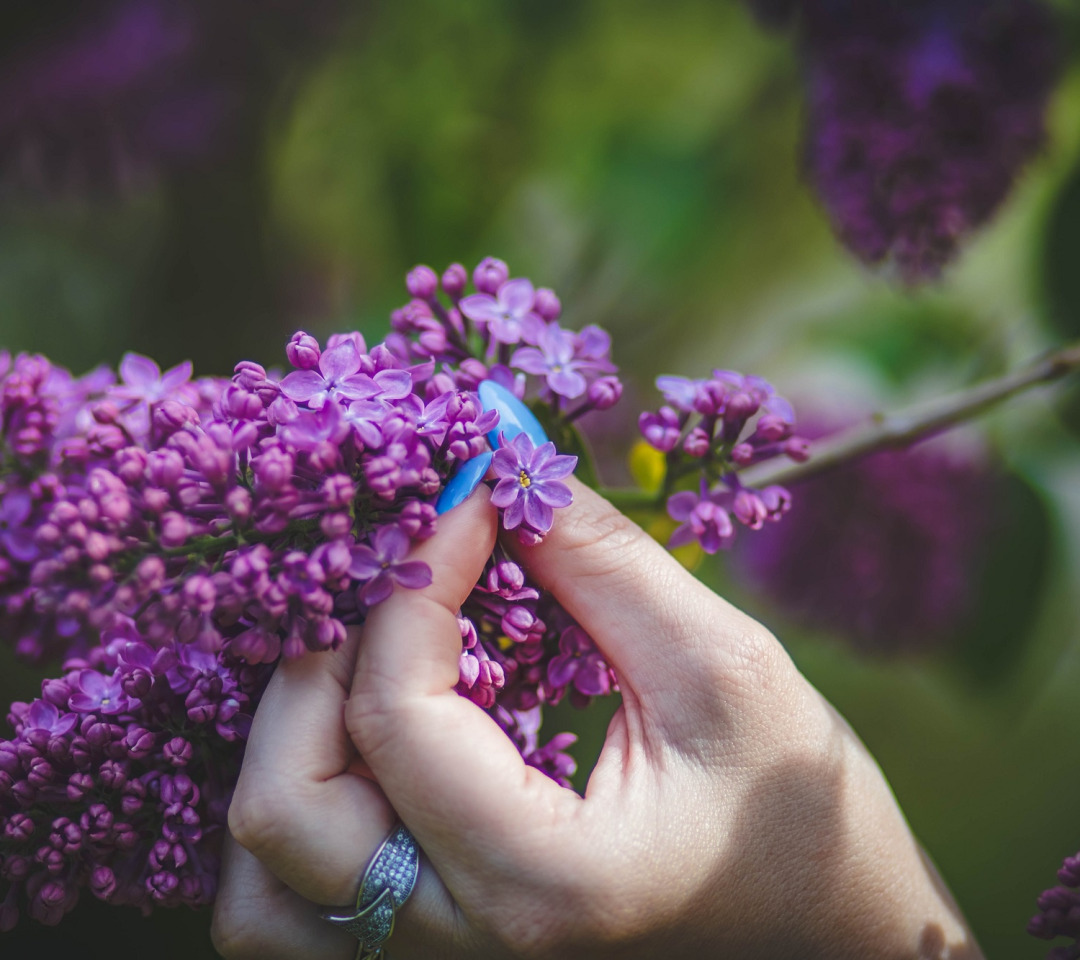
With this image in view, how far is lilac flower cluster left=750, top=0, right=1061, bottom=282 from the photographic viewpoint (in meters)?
1.32

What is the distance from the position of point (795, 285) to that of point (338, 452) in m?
1.77

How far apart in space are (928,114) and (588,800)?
1.18 m

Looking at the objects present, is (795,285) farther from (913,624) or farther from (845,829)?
(845,829)

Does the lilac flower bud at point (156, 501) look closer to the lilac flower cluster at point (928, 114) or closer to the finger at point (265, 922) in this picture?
the finger at point (265, 922)

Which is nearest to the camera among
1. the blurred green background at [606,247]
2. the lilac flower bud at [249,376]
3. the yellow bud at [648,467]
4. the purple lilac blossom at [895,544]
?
the lilac flower bud at [249,376]

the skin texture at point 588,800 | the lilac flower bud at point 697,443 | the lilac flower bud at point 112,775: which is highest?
the lilac flower bud at point 112,775

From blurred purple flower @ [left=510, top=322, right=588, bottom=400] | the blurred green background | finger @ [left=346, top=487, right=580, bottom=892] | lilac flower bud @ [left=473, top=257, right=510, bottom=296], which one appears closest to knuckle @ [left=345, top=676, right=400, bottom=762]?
finger @ [left=346, top=487, right=580, bottom=892]

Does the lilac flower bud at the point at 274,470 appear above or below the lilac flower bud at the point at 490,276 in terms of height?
below

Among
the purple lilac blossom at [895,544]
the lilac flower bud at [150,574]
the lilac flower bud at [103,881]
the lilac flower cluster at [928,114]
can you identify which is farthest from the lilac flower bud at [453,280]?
the purple lilac blossom at [895,544]

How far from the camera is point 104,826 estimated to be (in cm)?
70

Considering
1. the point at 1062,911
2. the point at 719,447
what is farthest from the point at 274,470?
the point at 1062,911

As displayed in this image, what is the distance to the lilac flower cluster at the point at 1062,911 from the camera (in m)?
0.78

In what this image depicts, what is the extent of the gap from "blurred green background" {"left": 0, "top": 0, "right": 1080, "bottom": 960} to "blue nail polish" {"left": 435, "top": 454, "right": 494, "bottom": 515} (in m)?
1.03

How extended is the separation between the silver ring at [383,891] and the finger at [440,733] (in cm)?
2
